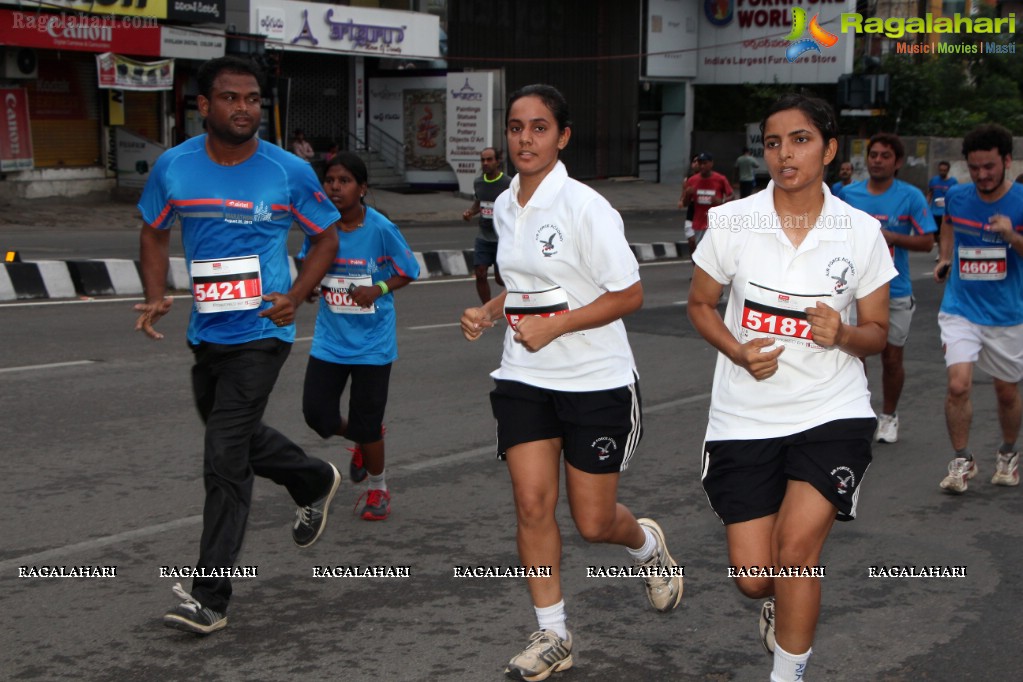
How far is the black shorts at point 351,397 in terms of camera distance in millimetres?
5996

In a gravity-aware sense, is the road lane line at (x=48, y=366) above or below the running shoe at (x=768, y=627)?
below

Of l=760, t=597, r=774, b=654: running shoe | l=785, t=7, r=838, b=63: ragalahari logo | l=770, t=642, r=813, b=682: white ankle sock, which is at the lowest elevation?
l=760, t=597, r=774, b=654: running shoe

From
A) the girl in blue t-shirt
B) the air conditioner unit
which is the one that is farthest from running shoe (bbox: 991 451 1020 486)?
the air conditioner unit

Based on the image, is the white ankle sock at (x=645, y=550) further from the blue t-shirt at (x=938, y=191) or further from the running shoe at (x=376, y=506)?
the blue t-shirt at (x=938, y=191)

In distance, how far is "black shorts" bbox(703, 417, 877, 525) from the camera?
146 inches

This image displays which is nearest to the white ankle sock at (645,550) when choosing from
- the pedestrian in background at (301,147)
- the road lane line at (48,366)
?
the road lane line at (48,366)

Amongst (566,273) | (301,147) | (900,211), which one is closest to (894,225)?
(900,211)

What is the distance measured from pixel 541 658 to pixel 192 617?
3.99 ft

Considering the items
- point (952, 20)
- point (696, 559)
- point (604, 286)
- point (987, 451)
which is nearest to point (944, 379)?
point (987, 451)

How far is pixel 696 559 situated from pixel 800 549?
1.85 m

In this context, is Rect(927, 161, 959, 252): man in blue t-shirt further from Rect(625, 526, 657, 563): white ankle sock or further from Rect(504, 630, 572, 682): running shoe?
Rect(504, 630, 572, 682): running shoe

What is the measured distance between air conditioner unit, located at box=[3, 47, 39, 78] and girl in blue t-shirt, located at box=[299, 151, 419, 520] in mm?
20058

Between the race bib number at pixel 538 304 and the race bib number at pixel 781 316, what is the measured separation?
2.11 feet

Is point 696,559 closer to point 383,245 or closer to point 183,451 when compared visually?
point 383,245
